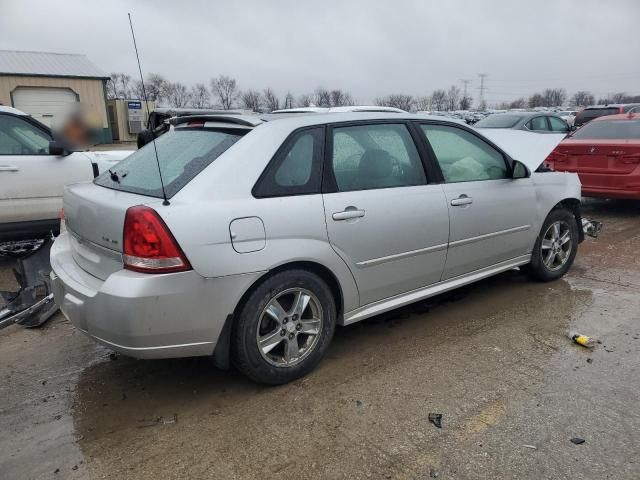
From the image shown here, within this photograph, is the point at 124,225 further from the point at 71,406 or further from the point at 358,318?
the point at 358,318

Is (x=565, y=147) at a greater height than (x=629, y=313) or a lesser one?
greater

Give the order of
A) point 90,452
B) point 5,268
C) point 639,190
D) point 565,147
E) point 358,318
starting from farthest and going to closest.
Result: point 565,147, point 639,190, point 5,268, point 358,318, point 90,452

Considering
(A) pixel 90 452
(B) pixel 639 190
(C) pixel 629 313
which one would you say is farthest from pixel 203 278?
(B) pixel 639 190

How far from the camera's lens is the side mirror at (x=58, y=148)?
5.48 meters

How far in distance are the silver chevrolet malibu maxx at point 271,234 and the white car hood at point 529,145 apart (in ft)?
2.50

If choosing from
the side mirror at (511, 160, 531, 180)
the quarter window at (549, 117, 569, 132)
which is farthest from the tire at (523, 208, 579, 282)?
the quarter window at (549, 117, 569, 132)

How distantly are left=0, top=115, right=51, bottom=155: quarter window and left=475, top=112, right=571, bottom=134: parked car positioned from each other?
35.7 ft

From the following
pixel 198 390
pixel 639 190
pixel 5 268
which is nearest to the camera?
pixel 198 390

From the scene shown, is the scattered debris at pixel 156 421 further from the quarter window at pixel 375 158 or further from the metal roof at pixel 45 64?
the metal roof at pixel 45 64

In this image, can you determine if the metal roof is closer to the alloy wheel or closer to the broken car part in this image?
the broken car part

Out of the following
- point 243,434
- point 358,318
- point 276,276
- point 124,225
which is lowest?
point 243,434

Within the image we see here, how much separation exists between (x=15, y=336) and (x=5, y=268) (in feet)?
6.55

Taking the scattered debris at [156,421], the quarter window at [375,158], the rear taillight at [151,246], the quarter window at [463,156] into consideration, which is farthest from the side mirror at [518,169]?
the scattered debris at [156,421]

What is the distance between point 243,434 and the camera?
8.89 feet
